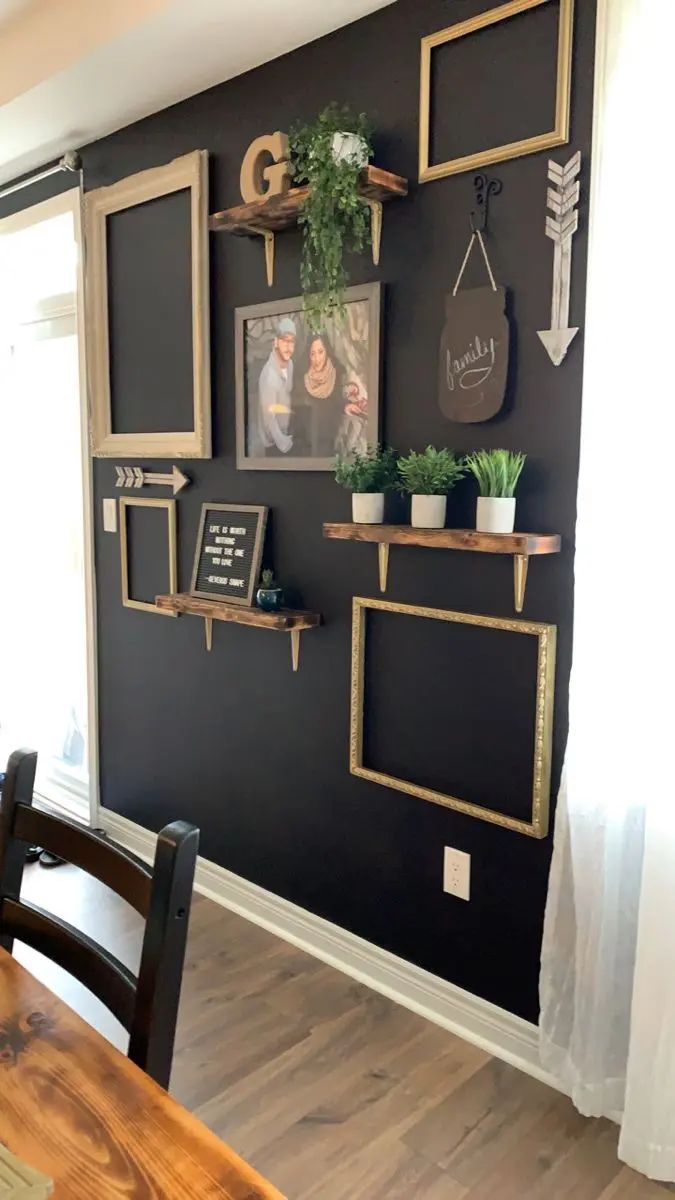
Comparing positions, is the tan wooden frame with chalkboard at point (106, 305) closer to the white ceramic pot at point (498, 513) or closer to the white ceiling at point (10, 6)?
the white ceiling at point (10, 6)

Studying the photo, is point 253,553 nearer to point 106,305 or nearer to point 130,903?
point 106,305

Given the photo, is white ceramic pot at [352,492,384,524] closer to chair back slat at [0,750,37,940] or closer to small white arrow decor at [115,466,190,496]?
small white arrow decor at [115,466,190,496]

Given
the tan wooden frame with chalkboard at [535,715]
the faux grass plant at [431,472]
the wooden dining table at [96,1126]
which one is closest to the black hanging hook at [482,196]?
the faux grass plant at [431,472]

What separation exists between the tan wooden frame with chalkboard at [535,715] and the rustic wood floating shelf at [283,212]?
0.87 metres

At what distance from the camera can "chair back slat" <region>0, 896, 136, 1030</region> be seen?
43.3 inches

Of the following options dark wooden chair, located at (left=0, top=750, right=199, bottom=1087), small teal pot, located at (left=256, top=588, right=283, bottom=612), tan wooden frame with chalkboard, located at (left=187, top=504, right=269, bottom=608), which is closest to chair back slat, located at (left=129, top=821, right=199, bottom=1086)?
dark wooden chair, located at (left=0, top=750, right=199, bottom=1087)

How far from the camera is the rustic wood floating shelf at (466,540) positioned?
1.81 metres

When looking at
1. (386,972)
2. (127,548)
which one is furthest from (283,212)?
(386,972)

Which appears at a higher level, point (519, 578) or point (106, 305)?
point (106, 305)

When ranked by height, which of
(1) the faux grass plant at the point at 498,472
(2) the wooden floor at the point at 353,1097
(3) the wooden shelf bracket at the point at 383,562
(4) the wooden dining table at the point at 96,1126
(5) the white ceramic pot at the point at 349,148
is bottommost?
(2) the wooden floor at the point at 353,1097

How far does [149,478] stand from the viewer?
9.64 ft

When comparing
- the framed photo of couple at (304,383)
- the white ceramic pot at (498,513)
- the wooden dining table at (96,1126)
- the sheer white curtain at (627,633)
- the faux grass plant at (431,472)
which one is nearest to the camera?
the wooden dining table at (96,1126)

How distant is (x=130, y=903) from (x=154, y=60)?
2.21m

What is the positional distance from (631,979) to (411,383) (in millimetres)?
1395
